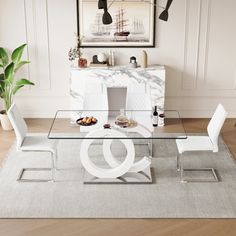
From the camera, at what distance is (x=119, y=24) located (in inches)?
275

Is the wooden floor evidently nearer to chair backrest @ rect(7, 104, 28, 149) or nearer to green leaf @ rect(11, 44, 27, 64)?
chair backrest @ rect(7, 104, 28, 149)

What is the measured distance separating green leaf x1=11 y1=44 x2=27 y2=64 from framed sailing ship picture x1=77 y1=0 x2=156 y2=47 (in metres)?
0.97

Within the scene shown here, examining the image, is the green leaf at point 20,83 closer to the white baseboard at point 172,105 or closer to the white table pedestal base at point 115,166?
the white baseboard at point 172,105

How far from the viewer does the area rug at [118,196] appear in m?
4.46

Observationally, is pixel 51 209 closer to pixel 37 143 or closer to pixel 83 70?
pixel 37 143

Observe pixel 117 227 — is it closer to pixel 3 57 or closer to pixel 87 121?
pixel 87 121

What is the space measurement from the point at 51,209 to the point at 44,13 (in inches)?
142

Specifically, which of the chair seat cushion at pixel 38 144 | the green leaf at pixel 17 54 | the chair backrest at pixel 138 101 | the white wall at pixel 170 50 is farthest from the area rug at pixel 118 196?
the white wall at pixel 170 50

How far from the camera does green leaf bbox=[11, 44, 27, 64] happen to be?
6.73m

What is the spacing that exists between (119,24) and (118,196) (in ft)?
10.6

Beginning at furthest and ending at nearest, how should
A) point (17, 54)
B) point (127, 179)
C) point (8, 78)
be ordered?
point (17, 54), point (8, 78), point (127, 179)

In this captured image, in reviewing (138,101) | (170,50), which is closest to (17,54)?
(138,101)

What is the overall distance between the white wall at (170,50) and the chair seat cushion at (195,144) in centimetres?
218

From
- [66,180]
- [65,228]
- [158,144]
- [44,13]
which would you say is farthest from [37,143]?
[44,13]
